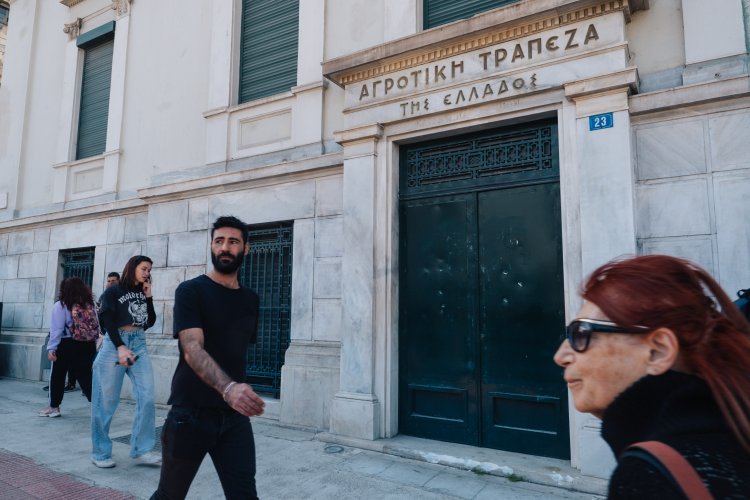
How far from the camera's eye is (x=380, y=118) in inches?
239

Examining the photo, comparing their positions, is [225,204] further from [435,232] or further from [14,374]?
[14,374]

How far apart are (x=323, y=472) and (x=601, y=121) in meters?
4.27

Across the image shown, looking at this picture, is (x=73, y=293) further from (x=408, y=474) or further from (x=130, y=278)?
(x=408, y=474)

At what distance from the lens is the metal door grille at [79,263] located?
9.85 m

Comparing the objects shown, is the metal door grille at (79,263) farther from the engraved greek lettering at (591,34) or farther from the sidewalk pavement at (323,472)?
the engraved greek lettering at (591,34)

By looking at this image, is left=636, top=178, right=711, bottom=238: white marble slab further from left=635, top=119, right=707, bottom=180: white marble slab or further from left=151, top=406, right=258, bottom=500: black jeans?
left=151, top=406, right=258, bottom=500: black jeans

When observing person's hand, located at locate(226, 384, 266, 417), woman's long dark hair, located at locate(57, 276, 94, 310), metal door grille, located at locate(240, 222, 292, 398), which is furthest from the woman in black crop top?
woman's long dark hair, located at locate(57, 276, 94, 310)

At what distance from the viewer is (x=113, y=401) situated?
15.6 ft

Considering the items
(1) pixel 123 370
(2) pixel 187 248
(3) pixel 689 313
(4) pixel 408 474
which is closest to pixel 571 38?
(4) pixel 408 474

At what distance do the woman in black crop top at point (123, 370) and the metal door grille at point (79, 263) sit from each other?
18.5 feet

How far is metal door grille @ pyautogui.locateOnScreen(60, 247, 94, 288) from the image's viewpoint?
32.3 ft

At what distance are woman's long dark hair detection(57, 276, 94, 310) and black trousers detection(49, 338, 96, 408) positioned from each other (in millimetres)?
552

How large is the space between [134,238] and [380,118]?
5.51 metres

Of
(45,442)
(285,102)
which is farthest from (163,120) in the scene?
(45,442)
